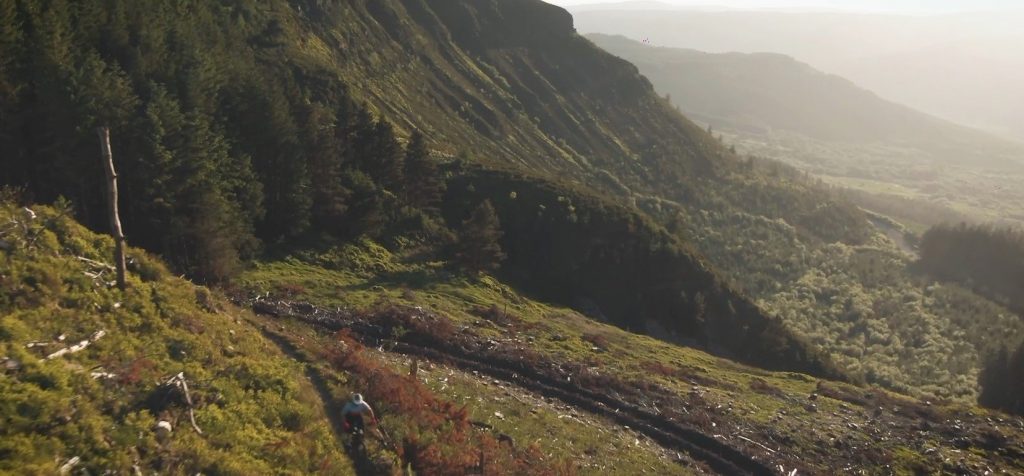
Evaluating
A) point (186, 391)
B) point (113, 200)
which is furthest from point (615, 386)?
point (113, 200)

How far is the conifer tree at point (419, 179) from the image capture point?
59375mm

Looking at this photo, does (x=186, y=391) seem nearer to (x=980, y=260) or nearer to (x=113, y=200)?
(x=113, y=200)

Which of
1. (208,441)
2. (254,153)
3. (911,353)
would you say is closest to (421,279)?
(254,153)

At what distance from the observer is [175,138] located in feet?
107

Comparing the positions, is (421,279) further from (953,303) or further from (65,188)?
(953,303)

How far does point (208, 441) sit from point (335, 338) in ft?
53.2

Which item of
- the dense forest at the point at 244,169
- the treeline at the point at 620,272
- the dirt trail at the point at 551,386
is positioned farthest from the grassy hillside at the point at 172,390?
the treeline at the point at 620,272

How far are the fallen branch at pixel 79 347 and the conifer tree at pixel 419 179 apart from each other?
4265cm

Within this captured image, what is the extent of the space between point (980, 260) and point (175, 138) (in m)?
194

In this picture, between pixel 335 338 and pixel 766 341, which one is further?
pixel 766 341

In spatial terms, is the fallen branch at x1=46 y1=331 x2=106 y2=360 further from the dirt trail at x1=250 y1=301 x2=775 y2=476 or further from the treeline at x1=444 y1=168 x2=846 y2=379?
the treeline at x1=444 y1=168 x2=846 y2=379

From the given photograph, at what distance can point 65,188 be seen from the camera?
96.9 ft

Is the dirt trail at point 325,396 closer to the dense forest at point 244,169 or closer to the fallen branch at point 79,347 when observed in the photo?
the fallen branch at point 79,347

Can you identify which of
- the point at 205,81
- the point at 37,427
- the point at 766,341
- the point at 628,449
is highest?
the point at 205,81
